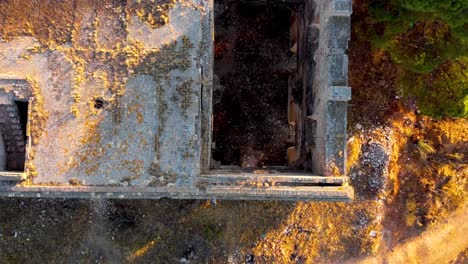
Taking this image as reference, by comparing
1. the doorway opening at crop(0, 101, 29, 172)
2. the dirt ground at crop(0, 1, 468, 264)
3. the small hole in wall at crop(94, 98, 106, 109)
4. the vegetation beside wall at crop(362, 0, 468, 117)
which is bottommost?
the dirt ground at crop(0, 1, 468, 264)

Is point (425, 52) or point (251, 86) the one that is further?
point (251, 86)

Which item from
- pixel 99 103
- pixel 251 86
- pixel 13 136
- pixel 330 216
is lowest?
pixel 330 216

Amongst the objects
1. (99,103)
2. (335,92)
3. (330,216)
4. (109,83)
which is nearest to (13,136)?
(99,103)

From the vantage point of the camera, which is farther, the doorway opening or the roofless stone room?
the doorway opening

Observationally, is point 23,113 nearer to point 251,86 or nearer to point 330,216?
point 251,86

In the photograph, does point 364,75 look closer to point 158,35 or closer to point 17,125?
point 158,35

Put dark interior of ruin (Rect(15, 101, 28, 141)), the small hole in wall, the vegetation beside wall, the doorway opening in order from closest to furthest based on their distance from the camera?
the small hole in wall < the doorway opening < dark interior of ruin (Rect(15, 101, 28, 141)) < the vegetation beside wall

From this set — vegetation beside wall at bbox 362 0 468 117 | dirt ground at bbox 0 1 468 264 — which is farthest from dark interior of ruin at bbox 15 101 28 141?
vegetation beside wall at bbox 362 0 468 117

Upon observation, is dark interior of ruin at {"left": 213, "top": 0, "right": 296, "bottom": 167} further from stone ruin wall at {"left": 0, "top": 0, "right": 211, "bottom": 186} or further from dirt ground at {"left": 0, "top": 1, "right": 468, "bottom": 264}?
stone ruin wall at {"left": 0, "top": 0, "right": 211, "bottom": 186}
